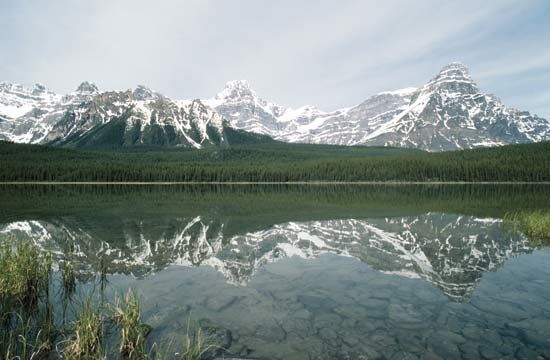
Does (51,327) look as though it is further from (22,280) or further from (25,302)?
(22,280)

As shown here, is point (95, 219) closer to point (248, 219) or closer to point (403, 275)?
point (248, 219)

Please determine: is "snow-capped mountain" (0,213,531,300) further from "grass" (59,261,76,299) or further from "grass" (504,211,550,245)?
"grass" (59,261,76,299)

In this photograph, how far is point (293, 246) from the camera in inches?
1265

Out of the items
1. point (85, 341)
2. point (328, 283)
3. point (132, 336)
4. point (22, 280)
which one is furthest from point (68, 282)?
point (328, 283)

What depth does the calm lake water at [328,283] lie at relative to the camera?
1382 centimetres

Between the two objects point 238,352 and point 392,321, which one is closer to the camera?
point 238,352

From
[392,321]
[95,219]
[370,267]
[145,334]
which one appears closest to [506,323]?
[392,321]

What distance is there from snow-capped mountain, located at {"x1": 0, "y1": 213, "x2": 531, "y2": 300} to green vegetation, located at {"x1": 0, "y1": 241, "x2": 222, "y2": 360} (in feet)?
17.7

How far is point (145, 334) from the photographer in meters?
Result: 13.8

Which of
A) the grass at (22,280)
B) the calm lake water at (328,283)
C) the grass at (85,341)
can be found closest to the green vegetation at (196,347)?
the calm lake water at (328,283)

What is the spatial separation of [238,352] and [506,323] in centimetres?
1106

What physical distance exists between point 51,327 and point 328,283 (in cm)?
1373

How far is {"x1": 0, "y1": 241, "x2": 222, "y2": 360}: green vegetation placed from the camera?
11.5 metres

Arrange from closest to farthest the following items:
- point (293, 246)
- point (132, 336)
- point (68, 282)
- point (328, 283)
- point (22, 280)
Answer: point (132, 336), point (22, 280), point (68, 282), point (328, 283), point (293, 246)
